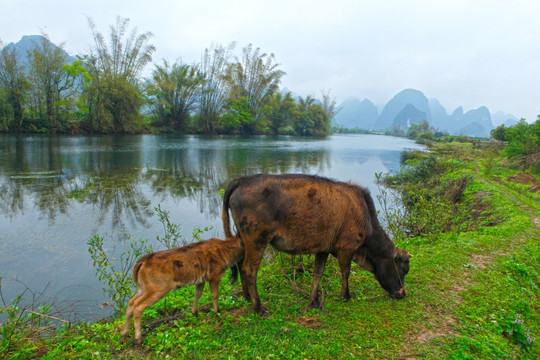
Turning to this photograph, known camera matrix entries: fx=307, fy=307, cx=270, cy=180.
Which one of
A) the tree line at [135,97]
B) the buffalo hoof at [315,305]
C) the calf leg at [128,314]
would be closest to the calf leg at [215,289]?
the calf leg at [128,314]

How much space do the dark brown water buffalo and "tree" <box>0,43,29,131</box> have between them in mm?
34518

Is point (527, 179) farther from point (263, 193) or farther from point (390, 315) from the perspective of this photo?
point (263, 193)

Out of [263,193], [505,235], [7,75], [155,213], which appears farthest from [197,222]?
[7,75]

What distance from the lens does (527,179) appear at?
14578 mm

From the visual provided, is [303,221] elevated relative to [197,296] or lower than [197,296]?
elevated

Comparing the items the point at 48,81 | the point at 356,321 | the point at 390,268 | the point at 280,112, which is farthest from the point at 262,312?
the point at 280,112

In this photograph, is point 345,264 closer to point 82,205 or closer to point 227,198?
point 227,198

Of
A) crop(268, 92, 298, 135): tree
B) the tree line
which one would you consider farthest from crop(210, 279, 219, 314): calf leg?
crop(268, 92, 298, 135): tree

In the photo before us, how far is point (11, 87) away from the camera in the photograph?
93.8ft

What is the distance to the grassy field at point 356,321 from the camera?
325 cm

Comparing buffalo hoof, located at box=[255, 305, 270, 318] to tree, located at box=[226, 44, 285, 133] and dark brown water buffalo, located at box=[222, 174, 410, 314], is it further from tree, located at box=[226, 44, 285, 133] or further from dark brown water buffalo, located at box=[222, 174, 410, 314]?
tree, located at box=[226, 44, 285, 133]

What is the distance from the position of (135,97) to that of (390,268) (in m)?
39.2

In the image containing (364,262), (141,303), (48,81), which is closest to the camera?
(141,303)

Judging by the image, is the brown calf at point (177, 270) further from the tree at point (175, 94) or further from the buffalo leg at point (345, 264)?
the tree at point (175, 94)
